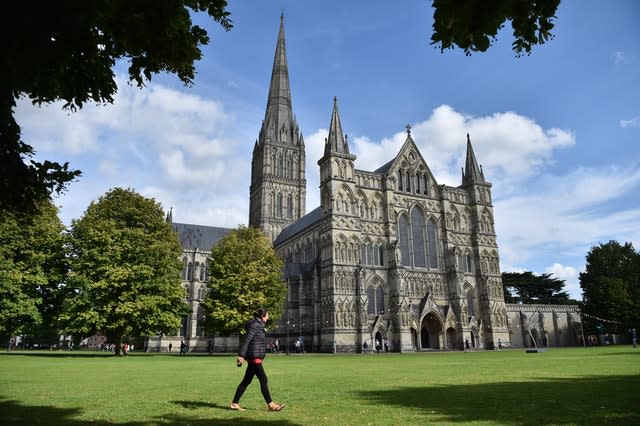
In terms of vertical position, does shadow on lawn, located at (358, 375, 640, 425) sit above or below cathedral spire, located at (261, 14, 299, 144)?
below

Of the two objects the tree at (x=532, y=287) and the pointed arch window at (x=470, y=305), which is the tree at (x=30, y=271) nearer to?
the pointed arch window at (x=470, y=305)

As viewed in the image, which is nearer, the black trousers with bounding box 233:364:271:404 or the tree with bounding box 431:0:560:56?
the tree with bounding box 431:0:560:56

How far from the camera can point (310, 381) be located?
14484 mm

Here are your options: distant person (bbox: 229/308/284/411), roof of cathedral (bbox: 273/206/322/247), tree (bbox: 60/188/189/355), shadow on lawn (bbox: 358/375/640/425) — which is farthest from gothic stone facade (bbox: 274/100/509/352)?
distant person (bbox: 229/308/284/411)

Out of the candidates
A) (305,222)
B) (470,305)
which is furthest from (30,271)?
(470,305)

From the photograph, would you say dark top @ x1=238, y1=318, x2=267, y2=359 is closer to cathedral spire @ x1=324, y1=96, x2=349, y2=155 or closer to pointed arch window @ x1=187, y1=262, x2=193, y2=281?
cathedral spire @ x1=324, y1=96, x2=349, y2=155

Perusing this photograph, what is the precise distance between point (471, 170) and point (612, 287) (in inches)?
936

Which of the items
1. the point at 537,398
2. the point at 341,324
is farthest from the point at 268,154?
the point at 537,398

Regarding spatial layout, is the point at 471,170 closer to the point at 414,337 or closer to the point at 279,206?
the point at 414,337

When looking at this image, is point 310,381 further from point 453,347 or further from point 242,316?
point 453,347

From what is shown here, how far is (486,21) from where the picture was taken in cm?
453

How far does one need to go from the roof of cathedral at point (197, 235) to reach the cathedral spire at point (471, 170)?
46154 mm

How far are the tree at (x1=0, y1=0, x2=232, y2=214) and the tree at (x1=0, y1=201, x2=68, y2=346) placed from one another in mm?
26601

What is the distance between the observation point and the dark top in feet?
30.0
